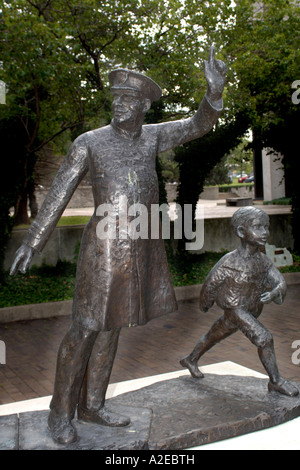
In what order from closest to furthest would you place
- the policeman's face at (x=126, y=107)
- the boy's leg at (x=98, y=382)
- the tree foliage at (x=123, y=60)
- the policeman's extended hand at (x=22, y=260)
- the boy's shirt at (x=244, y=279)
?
the policeman's extended hand at (x=22, y=260) < the policeman's face at (x=126, y=107) < the boy's leg at (x=98, y=382) < the boy's shirt at (x=244, y=279) < the tree foliage at (x=123, y=60)

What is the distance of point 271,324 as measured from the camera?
7547 millimetres

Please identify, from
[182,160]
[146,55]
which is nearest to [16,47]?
[146,55]

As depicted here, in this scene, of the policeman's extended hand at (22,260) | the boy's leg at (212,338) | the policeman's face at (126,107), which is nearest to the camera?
the policeman's extended hand at (22,260)

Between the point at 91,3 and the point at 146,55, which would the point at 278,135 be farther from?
the point at 91,3

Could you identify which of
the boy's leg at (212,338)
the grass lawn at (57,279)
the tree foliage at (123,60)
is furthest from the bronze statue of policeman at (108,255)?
the grass lawn at (57,279)

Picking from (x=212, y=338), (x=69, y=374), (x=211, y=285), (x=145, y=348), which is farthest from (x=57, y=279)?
(x=69, y=374)

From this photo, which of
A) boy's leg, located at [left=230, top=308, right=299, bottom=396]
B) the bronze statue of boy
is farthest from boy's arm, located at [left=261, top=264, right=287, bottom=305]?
boy's leg, located at [left=230, top=308, right=299, bottom=396]

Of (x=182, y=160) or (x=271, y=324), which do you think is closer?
(x=271, y=324)

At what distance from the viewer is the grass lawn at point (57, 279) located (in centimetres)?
868

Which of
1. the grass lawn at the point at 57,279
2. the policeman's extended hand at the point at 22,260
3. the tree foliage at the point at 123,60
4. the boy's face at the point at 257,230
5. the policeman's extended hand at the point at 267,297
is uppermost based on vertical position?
the tree foliage at the point at 123,60

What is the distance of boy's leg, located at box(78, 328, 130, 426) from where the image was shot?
3.32 m

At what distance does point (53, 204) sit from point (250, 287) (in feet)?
5.08

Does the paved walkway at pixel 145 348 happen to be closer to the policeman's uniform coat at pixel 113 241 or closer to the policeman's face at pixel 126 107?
the policeman's uniform coat at pixel 113 241
